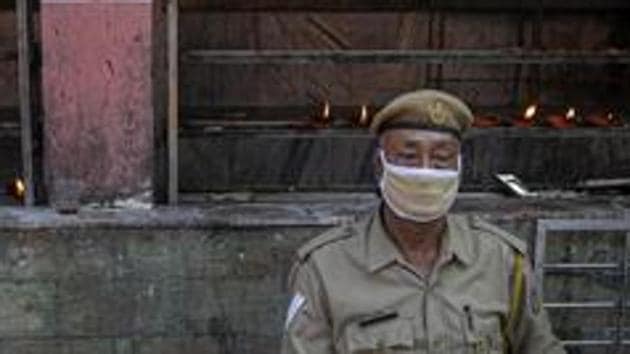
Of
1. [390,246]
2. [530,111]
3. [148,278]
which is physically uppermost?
[530,111]

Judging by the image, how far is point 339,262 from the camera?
2951mm

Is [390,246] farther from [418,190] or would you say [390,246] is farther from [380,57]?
[380,57]

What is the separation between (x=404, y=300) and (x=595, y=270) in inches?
109

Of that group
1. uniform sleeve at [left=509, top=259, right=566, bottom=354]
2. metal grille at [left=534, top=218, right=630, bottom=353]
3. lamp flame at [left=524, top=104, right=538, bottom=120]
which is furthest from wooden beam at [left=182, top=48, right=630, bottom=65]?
uniform sleeve at [left=509, top=259, right=566, bottom=354]

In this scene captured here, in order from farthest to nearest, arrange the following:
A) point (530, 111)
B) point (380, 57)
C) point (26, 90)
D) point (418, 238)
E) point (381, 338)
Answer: point (530, 111)
point (380, 57)
point (26, 90)
point (418, 238)
point (381, 338)

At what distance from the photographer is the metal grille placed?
5.32 metres

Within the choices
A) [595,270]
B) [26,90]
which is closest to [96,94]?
[26,90]

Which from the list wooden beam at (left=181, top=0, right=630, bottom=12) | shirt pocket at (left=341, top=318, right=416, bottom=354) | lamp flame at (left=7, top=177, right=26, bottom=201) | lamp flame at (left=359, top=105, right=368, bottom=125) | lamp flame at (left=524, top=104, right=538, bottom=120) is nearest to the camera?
shirt pocket at (left=341, top=318, right=416, bottom=354)

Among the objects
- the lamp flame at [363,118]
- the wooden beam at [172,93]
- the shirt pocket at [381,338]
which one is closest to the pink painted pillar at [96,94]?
the wooden beam at [172,93]

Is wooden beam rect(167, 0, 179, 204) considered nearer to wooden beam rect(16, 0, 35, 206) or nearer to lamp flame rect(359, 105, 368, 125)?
wooden beam rect(16, 0, 35, 206)

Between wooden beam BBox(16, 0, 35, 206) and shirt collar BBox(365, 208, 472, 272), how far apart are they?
9.42ft

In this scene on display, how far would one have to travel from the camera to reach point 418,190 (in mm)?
2871

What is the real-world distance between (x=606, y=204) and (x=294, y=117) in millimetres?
2646

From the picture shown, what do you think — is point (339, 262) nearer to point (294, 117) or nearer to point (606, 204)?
point (606, 204)
